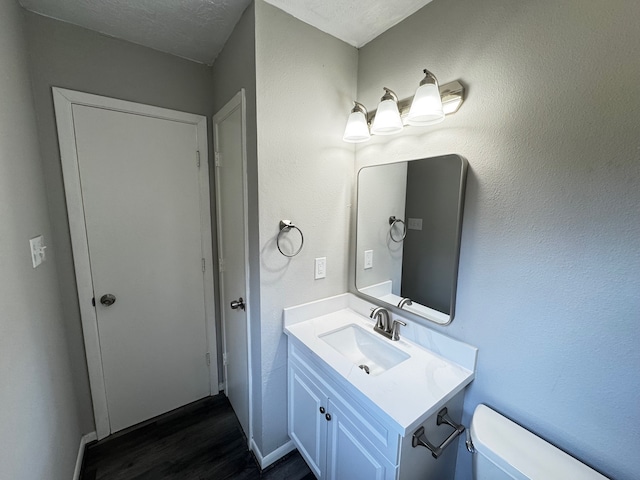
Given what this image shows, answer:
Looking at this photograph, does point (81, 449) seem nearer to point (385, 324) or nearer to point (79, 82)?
point (385, 324)

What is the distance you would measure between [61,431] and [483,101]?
94.9 inches

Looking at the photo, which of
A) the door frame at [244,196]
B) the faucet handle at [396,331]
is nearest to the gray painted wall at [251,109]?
the door frame at [244,196]

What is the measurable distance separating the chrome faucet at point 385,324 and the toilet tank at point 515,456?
469mm

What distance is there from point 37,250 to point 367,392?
1515 mm

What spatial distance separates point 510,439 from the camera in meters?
0.92

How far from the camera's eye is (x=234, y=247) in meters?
1.67

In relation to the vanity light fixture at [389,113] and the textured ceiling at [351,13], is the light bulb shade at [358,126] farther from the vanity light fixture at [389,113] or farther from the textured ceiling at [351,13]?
the textured ceiling at [351,13]

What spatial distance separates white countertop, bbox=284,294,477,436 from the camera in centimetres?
91

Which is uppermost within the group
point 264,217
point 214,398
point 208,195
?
point 208,195

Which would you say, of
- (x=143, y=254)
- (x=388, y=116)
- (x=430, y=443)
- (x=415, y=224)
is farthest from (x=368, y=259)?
(x=143, y=254)

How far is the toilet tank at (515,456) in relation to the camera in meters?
0.81

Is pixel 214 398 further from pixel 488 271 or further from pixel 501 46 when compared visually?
pixel 501 46

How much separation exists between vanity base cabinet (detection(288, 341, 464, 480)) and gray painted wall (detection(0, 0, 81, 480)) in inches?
40.3

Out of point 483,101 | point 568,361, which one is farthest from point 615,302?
point 483,101
